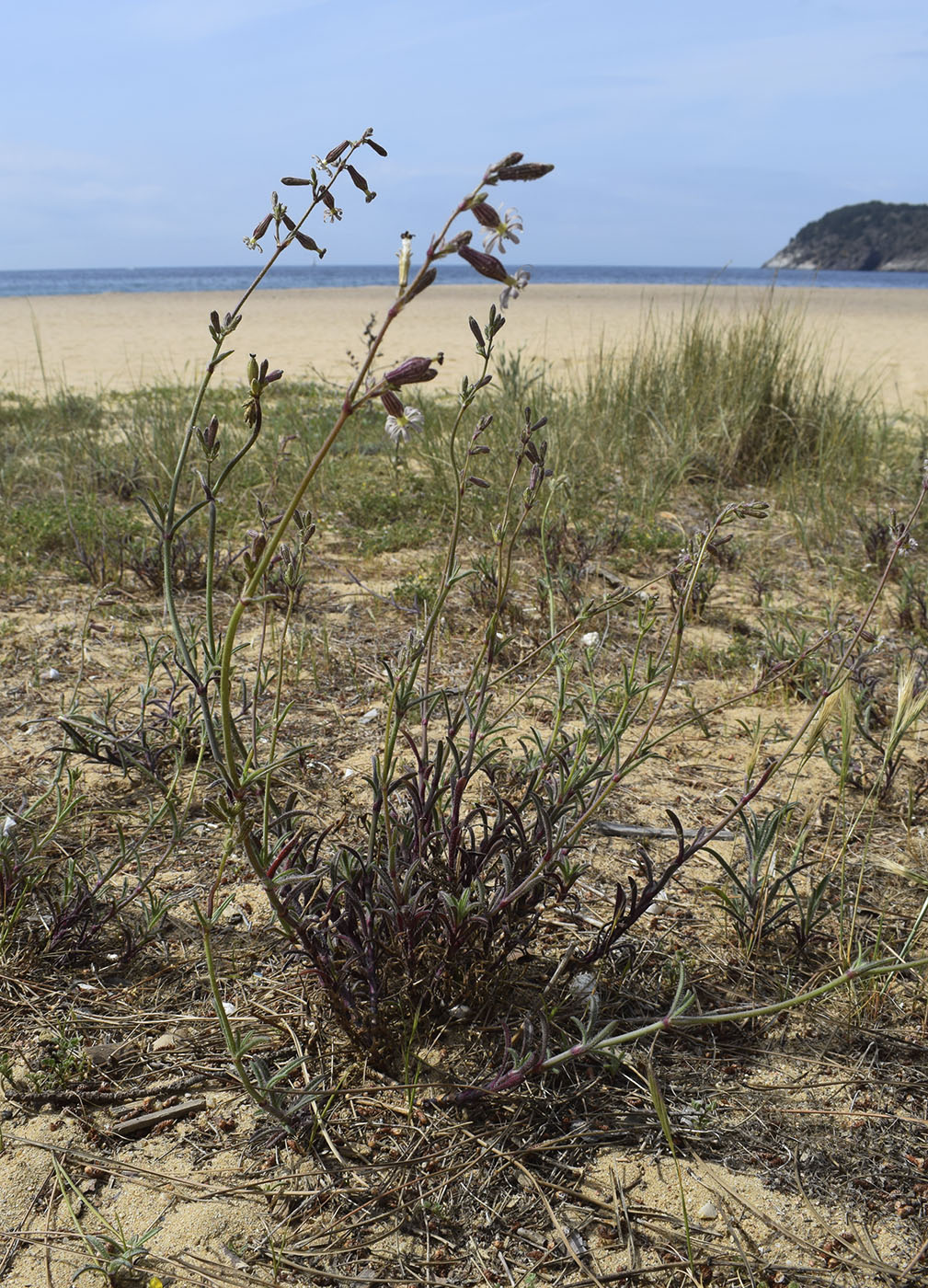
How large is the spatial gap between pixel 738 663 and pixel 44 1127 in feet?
8.12

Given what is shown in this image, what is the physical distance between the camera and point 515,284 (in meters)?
1.17

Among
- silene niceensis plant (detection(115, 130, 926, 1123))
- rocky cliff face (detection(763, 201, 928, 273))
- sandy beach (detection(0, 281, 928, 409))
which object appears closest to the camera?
silene niceensis plant (detection(115, 130, 926, 1123))

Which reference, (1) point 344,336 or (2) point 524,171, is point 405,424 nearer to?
(2) point 524,171

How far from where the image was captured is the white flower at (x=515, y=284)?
116 cm

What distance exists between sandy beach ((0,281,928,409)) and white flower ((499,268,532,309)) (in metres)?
4.72

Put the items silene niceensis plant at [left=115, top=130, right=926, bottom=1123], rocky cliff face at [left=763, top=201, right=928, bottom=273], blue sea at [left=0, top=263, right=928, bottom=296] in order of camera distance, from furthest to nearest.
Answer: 1. rocky cliff face at [left=763, top=201, right=928, bottom=273]
2. blue sea at [left=0, top=263, right=928, bottom=296]
3. silene niceensis plant at [left=115, top=130, right=926, bottom=1123]

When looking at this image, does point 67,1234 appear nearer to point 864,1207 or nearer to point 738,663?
point 864,1207

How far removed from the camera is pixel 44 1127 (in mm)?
1452

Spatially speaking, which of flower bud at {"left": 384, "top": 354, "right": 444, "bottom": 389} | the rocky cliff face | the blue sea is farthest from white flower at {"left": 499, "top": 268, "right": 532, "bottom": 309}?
the rocky cliff face

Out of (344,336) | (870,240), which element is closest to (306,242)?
(344,336)

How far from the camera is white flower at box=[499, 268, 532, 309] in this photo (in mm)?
1163

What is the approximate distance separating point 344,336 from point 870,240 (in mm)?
78077

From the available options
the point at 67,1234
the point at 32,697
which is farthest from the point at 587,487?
the point at 67,1234

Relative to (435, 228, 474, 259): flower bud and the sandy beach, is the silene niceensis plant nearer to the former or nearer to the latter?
(435, 228, 474, 259): flower bud
